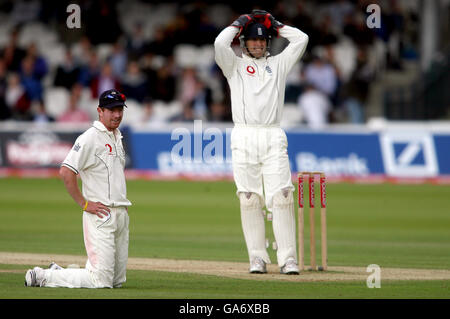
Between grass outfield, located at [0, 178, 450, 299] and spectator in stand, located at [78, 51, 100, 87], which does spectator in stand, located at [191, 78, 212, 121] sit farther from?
grass outfield, located at [0, 178, 450, 299]

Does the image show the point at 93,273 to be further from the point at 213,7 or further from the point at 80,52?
the point at 213,7

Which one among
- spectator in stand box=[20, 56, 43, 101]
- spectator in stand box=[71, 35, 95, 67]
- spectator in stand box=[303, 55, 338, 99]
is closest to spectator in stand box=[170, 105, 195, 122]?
spectator in stand box=[303, 55, 338, 99]

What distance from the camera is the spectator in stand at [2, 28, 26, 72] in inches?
1019

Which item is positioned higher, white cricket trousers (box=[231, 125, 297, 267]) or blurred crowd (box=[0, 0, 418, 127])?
blurred crowd (box=[0, 0, 418, 127])

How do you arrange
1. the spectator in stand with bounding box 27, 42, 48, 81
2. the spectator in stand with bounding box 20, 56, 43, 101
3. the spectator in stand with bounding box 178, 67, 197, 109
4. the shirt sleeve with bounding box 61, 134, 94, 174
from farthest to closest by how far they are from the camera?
the spectator in stand with bounding box 27, 42, 48, 81, the spectator in stand with bounding box 20, 56, 43, 101, the spectator in stand with bounding box 178, 67, 197, 109, the shirt sleeve with bounding box 61, 134, 94, 174

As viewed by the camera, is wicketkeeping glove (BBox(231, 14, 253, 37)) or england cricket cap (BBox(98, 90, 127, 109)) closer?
england cricket cap (BBox(98, 90, 127, 109))

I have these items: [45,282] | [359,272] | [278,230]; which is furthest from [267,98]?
[45,282]

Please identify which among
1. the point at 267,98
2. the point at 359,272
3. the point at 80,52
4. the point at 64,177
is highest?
the point at 80,52

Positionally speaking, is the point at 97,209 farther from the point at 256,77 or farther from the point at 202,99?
the point at 202,99

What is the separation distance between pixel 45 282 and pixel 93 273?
1.46ft

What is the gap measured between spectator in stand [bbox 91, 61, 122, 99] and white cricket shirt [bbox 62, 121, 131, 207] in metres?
16.1

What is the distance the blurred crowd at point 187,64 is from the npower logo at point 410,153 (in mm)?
1966

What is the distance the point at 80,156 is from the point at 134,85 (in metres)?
16.6

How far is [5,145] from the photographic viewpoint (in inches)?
896
